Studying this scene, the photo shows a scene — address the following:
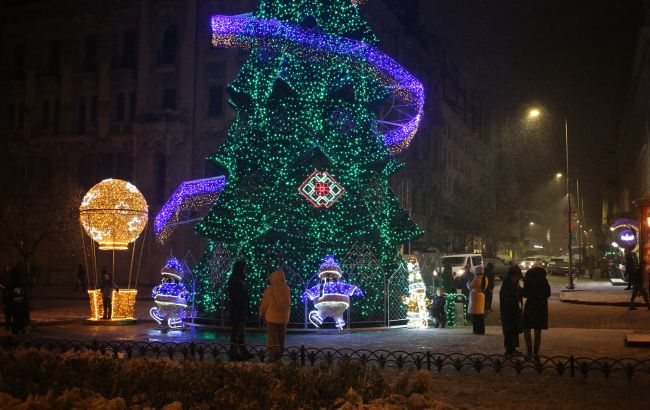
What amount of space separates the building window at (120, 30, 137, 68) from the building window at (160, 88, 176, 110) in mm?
3354

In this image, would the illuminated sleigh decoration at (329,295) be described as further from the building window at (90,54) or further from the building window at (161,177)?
the building window at (90,54)

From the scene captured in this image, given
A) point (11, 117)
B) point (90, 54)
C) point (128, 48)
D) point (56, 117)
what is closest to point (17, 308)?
point (128, 48)

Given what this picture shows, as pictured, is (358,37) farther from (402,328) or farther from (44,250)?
(44,250)

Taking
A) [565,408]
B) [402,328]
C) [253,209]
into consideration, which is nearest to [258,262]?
[253,209]

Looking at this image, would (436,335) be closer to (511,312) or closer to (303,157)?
(511,312)

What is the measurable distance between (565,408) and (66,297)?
1184 inches

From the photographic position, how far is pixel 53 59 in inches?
1841

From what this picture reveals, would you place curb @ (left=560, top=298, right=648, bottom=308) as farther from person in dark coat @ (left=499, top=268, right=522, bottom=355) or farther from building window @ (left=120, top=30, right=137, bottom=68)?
building window @ (left=120, top=30, right=137, bottom=68)

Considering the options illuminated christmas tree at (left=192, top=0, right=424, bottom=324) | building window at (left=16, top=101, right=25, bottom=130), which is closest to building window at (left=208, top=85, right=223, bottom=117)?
building window at (left=16, top=101, right=25, bottom=130)

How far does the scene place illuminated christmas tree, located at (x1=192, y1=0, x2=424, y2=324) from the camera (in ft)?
58.5

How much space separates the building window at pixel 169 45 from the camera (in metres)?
43.5

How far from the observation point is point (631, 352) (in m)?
12.8

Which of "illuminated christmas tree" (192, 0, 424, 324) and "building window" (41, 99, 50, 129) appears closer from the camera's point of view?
"illuminated christmas tree" (192, 0, 424, 324)

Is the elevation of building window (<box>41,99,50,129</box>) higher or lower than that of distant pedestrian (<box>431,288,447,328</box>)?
higher
